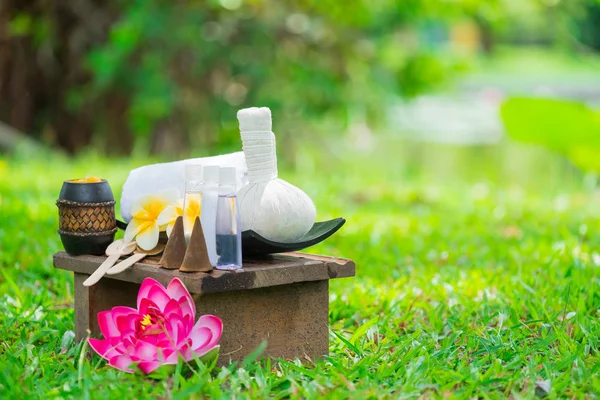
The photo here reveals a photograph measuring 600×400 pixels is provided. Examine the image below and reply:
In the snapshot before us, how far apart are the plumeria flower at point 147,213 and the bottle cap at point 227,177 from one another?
24 centimetres

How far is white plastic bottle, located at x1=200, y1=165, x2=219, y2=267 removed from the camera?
7.20ft

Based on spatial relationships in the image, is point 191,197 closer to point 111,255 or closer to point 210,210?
point 210,210

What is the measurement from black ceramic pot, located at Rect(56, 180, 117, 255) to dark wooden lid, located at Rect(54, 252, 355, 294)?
4 centimetres

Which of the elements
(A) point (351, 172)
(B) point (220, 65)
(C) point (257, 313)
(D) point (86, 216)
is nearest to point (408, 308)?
(C) point (257, 313)

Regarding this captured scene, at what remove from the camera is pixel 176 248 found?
220cm

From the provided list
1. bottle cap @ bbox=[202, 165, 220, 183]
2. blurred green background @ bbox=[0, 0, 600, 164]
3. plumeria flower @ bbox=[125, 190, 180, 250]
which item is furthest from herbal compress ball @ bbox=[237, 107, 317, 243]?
blurred green background @ bbox=[0, 0, 600, 164]

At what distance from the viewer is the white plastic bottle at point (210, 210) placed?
86.4 inches

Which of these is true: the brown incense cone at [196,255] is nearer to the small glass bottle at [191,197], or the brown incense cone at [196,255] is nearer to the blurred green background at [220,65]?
the small glass bottle at [191,197]

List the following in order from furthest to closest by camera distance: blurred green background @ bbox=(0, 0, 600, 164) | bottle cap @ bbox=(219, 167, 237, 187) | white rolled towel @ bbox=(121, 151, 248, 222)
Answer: blurred green background @ bbox=(0, 0, 600, 164) → white rolled towel @ bbox=(121, 151, 248, 222) → bottle cap @ bbox=(219, 167, 237, 187)

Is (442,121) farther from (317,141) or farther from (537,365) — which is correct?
(537,365)

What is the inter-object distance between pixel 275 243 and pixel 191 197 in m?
0.24

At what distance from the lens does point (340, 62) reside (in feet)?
28.3

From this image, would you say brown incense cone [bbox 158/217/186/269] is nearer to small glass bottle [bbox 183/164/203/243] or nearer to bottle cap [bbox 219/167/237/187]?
small glass bottle [bbox 183/164/203/243]

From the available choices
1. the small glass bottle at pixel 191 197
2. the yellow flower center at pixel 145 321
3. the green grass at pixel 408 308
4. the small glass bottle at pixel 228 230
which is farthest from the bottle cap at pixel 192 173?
the green grass at pixel 408 308
